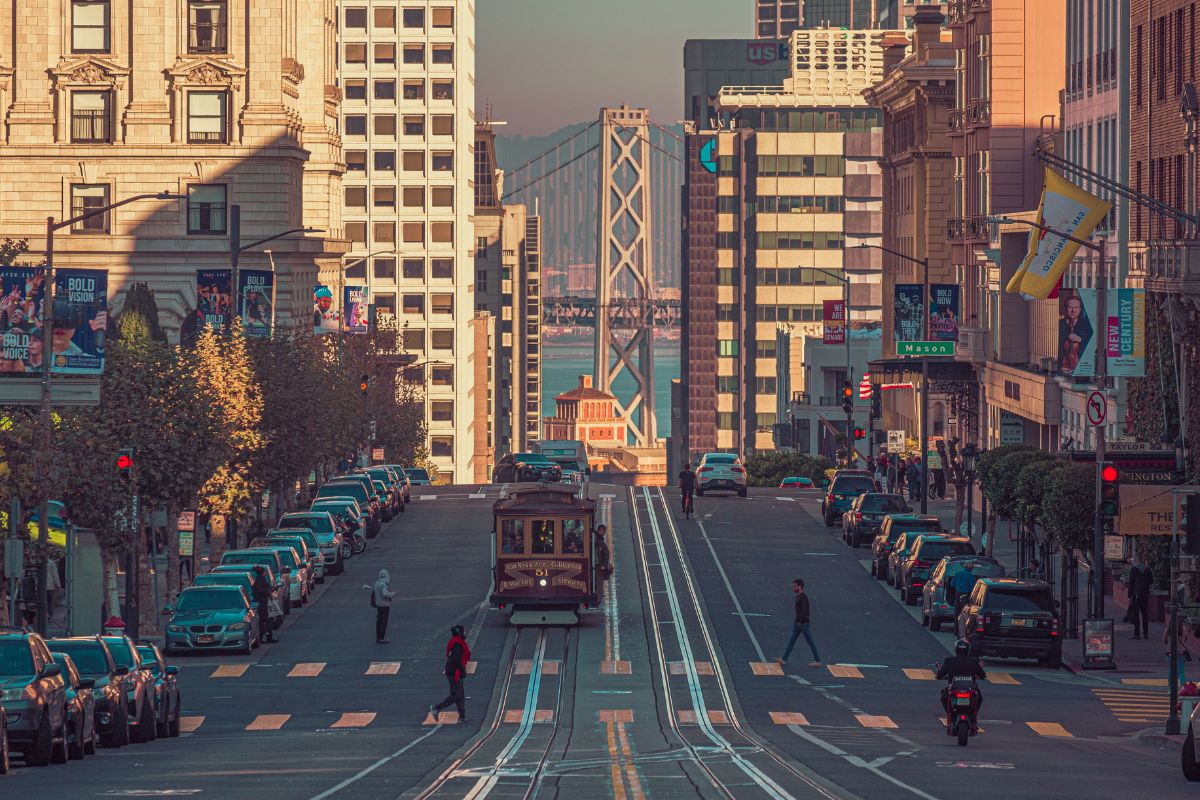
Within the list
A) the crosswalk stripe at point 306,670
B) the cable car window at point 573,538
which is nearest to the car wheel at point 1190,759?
the crosswalk stripe at point 306,670

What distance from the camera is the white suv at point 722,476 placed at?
8756 cm

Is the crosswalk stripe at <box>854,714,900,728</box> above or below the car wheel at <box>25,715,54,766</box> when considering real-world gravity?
below

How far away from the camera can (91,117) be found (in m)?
103

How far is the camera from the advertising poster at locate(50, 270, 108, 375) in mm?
45938

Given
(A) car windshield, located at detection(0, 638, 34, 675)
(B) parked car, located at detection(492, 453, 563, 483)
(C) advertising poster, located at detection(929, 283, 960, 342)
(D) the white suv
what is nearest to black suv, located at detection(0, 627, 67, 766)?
(A) car windshield, located at detection(0, 638, 34, 675)

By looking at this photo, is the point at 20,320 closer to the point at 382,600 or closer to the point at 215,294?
the point at 382,600

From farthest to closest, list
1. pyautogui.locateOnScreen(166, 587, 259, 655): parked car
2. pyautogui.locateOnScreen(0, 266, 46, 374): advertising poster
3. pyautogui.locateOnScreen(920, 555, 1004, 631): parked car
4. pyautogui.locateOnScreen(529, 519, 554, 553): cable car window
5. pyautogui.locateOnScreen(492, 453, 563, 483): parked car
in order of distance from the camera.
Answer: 1. pyautogui.locateOnScreen(492, 453, 563, 483): parked car
2. pyautogui.locateOnScreen(529, 519, 554, 553): cable car window
3. pyautogui.locateOnScreen(920, 555, 1004, 631): parked car
4. pyautogui.locateOnScreen(166, 587, 259, 655): parked car
5. pyautogui.locateOnScreen(0, 266, 46, 374): advertising poster

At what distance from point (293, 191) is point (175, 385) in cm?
5236

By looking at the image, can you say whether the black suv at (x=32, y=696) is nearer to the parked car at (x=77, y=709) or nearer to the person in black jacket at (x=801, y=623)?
the parked car at (x=77, y=709)

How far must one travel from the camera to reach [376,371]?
119 meters

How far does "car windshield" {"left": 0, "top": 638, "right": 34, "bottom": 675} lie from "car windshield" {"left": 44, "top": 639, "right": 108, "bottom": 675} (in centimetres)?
305

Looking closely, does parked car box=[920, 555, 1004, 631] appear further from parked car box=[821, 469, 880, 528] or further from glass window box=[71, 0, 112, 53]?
glass window box=[71, 0, 112, 53]

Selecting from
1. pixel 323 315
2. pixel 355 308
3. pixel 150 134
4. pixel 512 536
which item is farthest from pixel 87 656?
pixel 355 308

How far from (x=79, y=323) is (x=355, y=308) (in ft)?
196
